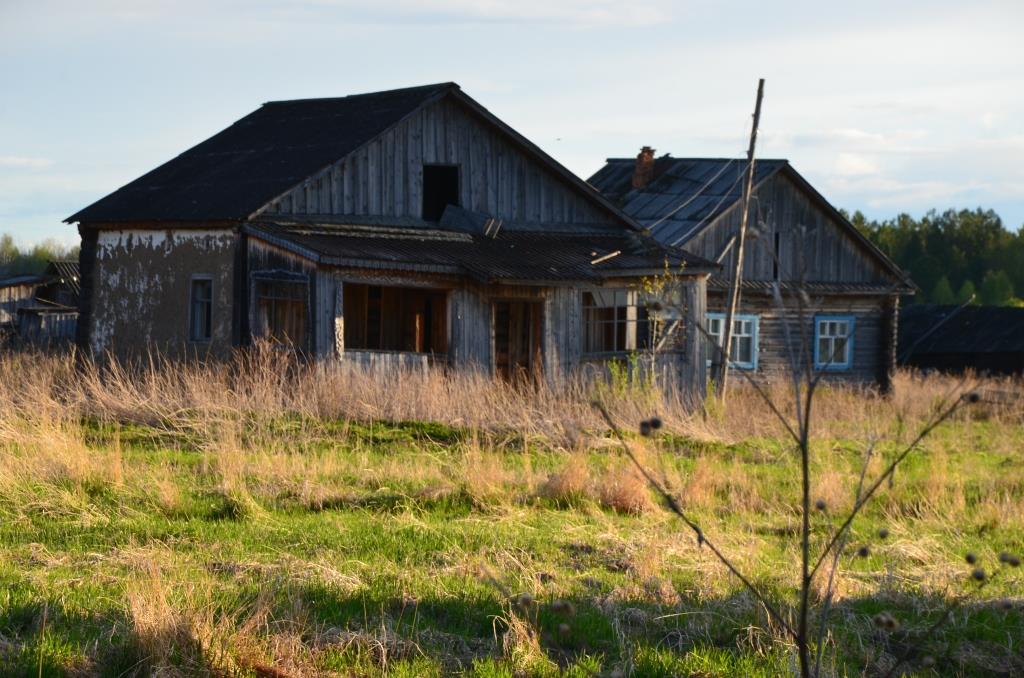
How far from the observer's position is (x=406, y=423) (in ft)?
55.0

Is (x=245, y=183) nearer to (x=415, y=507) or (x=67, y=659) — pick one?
(x=415, y=507)

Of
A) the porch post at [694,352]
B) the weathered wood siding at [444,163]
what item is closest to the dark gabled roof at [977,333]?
the porch post at [694,352]

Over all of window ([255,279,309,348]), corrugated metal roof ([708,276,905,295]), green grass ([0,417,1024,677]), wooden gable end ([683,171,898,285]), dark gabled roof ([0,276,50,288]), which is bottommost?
green grass ([0,417,1024,677])

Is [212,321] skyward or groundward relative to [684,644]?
skyward

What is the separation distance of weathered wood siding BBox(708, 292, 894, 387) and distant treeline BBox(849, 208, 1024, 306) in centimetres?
3956

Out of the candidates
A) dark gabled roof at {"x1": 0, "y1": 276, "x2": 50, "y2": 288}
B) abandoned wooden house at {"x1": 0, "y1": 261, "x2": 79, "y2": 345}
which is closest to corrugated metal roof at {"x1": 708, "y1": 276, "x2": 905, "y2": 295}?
abandoned wooden house at {"x1": 0, "y1": 261, "x2": 79, "y2": 345}

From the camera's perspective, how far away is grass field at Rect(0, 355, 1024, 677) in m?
6.93

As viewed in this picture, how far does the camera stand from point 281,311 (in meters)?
21.5

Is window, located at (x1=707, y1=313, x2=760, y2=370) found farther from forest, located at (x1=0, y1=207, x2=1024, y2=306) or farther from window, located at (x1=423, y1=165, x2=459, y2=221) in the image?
forest, located at (x1=0, y1=207, x2=1024, y2=306)

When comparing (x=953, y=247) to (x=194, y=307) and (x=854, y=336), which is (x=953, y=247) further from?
(x=194, y=307)

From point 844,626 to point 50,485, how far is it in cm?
642

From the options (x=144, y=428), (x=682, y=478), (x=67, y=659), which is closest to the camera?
(x=67, y=659)

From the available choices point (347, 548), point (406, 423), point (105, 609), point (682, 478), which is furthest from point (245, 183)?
point (105, 609)

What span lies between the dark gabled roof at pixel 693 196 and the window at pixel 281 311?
1136 centimetres
